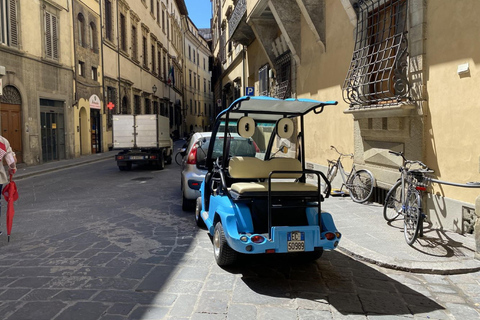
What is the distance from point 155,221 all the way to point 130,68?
25.5 metres

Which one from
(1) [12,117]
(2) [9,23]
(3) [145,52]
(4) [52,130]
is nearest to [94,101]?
(4) [52,130]

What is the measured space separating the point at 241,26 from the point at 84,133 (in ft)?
35.1

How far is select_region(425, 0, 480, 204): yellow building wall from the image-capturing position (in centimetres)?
543

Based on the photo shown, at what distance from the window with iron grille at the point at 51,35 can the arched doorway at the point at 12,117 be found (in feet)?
10.3

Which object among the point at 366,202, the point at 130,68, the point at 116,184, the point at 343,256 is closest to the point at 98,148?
the point at 130,68

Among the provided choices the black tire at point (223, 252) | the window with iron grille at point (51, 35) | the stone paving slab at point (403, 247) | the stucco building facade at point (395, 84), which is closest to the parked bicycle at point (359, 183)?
the stucco building facade at point (395, 84)

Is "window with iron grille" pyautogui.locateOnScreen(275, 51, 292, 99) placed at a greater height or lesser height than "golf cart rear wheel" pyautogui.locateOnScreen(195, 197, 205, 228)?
greater

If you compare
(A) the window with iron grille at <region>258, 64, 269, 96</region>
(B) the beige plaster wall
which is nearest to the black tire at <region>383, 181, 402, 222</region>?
(B) the beige plaster wall

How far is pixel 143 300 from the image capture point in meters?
3.61

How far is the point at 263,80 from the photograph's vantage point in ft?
58.1

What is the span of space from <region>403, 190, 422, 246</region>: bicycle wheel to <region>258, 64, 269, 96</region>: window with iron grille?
11983 millimetres

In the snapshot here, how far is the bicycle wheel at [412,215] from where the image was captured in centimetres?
514

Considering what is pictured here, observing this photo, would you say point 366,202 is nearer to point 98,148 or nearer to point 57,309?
point 57,309

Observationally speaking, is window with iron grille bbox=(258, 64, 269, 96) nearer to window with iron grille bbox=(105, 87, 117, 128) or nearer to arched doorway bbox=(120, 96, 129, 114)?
window with iron grille bbox=(105, 87, 117, 128)
